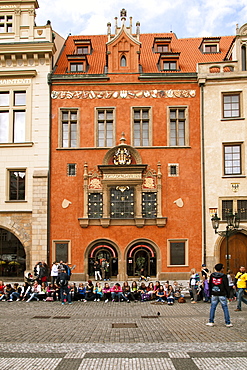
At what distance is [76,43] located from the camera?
32.0 metres

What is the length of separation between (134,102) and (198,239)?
370 inches

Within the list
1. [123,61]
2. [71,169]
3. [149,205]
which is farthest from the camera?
[123,61]

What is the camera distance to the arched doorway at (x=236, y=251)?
87.8ft

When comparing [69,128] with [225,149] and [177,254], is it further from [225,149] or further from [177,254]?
[177,254]

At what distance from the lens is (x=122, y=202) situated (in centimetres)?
2744

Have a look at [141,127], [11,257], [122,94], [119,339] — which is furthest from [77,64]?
[119,339]

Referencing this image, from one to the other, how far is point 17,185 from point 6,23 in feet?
35.1

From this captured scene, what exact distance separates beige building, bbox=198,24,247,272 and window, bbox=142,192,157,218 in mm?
3081

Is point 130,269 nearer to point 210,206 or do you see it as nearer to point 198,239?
point 198,239

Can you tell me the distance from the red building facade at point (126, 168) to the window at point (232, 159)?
168cm

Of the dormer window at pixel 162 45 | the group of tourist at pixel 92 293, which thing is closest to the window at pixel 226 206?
the group of tourist at pixel 92 293

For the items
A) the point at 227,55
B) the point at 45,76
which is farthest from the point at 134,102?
the point at 227,55

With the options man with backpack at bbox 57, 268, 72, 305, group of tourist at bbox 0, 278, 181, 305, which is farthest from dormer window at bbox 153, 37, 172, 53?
man with backpack at bbox 57, 268, 72, 305

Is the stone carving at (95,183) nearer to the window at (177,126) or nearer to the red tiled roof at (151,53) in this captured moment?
the window at (177,126)
